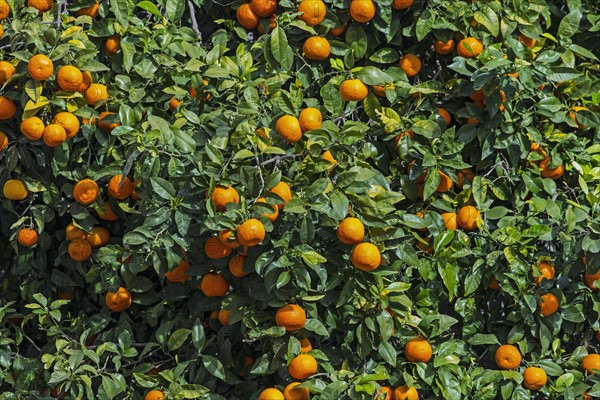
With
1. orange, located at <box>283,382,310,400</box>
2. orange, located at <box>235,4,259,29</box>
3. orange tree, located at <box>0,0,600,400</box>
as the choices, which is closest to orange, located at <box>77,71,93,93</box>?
orange tree, located at <box>0,0,600,400</box>

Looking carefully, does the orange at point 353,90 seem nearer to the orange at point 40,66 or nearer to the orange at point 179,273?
the orange at point 179,273

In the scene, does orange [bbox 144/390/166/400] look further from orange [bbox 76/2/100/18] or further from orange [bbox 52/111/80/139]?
orange [bbox 76/2/100/18]

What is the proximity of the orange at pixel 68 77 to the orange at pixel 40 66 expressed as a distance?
4 centimetres

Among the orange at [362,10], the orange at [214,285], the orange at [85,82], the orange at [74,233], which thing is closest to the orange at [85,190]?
the orange at [74,233]

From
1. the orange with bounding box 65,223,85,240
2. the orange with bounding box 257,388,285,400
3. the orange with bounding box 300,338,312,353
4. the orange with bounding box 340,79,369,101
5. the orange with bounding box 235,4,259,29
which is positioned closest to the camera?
the orange with bounding box 257,388,285,400

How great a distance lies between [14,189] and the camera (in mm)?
2699

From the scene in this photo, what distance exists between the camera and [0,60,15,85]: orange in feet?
8.38

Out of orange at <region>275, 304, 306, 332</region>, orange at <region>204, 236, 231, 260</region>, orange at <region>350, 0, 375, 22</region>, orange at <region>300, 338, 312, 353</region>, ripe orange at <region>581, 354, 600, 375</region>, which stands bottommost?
ripe orange at <region>581, 354, 600, 375</region>

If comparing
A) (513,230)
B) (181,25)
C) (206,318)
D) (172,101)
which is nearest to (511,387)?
(513,230)

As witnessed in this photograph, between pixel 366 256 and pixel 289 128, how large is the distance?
0.36 meters

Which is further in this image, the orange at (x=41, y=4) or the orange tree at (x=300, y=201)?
the orange at (x=41, y=4)

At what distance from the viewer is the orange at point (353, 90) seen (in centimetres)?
260

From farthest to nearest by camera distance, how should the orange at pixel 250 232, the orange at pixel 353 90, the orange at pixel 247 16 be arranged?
the orange at pixel 247 16, the orange at pixel 353 90, the orange at pixel 250 232

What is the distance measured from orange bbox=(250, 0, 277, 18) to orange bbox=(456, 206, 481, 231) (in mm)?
780
